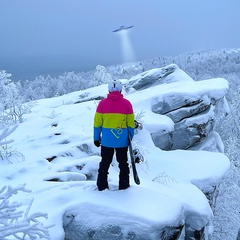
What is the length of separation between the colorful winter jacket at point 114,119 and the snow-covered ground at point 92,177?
849 millimetres

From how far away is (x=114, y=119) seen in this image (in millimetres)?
5312

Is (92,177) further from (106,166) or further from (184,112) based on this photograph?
(184,112)

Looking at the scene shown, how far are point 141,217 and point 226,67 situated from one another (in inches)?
5085

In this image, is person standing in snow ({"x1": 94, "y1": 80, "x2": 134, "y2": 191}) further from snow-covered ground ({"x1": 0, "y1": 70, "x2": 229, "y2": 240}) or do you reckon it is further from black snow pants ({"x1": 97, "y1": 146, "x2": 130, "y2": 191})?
snow-covered ground ({"x1": 0, "y1": 70, "x2": 229, "y2": 240})

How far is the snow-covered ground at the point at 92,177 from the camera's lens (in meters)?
5.04

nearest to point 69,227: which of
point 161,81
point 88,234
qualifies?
point 88,234

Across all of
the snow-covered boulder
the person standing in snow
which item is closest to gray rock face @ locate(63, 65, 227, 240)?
the snow-covered boulder

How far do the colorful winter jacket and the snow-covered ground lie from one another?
0.85 meters

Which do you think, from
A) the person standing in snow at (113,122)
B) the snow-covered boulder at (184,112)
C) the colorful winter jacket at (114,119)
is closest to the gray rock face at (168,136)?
the snow-covered boulder at (184,112)

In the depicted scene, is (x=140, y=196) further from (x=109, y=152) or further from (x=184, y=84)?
(x=184, y=84)

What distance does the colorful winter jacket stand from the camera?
531 cm

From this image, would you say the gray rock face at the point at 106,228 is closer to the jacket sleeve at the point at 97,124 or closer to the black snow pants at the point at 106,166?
the black snow pants at the point at 106,166

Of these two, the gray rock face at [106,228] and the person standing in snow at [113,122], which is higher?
the person standing in snow at [113,122]

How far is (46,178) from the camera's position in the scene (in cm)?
626
